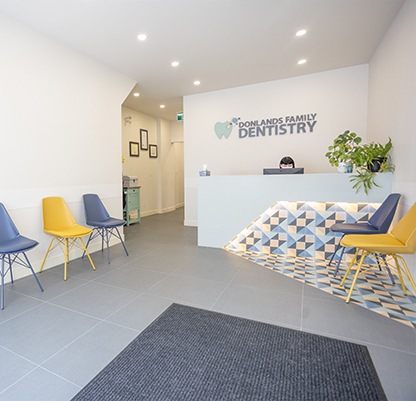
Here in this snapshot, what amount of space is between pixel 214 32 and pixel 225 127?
2612 mm

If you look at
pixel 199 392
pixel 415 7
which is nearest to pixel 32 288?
pixel 199 392

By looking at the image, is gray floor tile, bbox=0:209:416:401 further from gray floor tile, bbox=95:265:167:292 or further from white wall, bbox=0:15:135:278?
white wall, bbox=0:15:135:278

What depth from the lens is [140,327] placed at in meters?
2.11

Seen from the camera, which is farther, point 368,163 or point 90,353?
point 368,163

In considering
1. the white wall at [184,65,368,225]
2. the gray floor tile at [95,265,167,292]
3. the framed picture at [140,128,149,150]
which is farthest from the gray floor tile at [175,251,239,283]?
the framed picture at [140,128,149,150]

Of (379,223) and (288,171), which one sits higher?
(288,171)

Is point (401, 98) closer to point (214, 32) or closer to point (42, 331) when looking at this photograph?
point (214, 32)

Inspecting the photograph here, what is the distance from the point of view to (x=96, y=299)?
102 inches

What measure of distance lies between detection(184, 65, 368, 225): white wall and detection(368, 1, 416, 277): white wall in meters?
0.93

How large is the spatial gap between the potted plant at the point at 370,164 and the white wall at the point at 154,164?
583 centimetres

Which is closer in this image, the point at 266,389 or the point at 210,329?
the point at 266,389

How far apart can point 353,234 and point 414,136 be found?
1226mm

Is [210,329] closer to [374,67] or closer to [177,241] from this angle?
[177,241]

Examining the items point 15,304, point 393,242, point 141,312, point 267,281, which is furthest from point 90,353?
point 393,242
